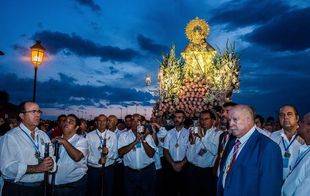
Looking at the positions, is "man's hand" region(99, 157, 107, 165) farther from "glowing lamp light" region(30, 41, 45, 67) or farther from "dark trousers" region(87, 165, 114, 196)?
"glowing lamp light" region(30, 41, 45, 67)

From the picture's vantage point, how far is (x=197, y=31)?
2491 cm

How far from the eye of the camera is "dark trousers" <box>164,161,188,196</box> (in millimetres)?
11930

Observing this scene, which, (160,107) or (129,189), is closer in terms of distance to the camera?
(129,189)

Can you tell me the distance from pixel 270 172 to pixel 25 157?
4057 millimetres

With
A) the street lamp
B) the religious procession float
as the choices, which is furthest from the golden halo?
the street lamp

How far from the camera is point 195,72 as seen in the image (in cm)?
2319

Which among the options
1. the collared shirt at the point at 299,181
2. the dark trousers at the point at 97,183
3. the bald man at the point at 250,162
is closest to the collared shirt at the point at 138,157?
the dark trousers at the point at 97,183

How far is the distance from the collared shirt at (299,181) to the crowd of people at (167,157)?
11 millimetres

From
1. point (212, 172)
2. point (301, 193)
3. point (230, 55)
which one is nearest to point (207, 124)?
point (212, 172)

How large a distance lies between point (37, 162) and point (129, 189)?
392 centimetres

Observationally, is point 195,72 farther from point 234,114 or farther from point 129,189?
point 234,114

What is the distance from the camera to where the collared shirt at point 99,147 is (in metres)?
11.1

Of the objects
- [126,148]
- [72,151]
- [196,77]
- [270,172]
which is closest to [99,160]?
[126,148]

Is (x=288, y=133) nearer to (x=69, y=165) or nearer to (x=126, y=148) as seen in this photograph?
(x=126, y=148)
